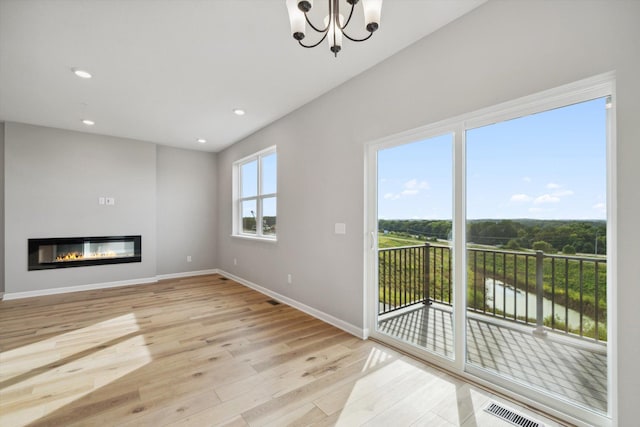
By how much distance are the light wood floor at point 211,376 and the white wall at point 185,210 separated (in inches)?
93.8

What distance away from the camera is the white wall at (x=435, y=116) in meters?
1.50

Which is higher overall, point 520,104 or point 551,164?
point 520,104

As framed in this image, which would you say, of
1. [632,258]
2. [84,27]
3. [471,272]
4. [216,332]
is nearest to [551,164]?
[632,258]

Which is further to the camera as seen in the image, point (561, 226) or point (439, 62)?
point (439, 62)

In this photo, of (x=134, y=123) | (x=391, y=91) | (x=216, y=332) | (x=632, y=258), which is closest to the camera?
(x=632, y=258)

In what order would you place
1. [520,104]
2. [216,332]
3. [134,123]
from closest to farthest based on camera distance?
[520,104], [216,332], [134,123]

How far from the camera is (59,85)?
3215 mm

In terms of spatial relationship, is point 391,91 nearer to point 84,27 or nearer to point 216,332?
point 84,27

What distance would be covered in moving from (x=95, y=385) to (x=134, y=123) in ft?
12.5

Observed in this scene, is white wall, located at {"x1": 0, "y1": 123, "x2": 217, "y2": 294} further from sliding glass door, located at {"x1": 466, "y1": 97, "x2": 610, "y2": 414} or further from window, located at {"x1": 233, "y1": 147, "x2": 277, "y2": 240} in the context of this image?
sliding glass door, located at {"x1": 466, "y1": 97, "x2": 610, "y2": 414}

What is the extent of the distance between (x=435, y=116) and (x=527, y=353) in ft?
6.14

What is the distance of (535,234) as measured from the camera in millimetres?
1923

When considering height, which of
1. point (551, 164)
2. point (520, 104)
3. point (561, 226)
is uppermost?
point (520, 104)

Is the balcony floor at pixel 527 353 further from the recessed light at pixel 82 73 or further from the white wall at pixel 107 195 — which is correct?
the white wall at pixel 107 195
